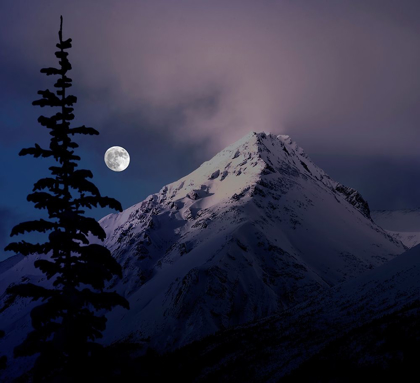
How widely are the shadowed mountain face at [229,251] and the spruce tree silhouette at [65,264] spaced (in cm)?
4132

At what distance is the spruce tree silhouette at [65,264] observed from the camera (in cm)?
1094

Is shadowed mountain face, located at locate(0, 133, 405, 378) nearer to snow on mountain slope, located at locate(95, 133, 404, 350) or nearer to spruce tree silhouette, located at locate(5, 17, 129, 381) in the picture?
snow on mountain slope, located at locate(95, 133, 404, 350)

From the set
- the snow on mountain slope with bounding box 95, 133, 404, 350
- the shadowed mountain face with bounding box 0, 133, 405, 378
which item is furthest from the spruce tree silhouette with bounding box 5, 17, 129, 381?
the snow on mountain slope with bounding box 95, 133, 404, 350

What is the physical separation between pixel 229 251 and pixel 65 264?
75635mm

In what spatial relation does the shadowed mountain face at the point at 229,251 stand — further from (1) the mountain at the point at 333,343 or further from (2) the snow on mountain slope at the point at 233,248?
(1) the mountain at the point at 333,343

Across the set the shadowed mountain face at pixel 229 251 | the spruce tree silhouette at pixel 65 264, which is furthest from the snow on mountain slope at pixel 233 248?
the spruce tree silhouette at pixel 65 264

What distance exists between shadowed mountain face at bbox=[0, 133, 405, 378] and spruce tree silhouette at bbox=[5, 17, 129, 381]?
41324 mm

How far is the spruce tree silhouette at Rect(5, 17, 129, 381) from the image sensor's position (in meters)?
10.9

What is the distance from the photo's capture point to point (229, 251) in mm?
86375

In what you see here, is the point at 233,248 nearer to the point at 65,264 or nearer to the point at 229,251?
the point at 229,251

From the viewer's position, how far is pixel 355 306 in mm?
29688

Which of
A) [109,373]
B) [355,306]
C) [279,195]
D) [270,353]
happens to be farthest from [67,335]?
[279,195]

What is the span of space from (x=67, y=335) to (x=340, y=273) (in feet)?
331

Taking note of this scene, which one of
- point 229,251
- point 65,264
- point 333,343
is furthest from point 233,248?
point 65,264
